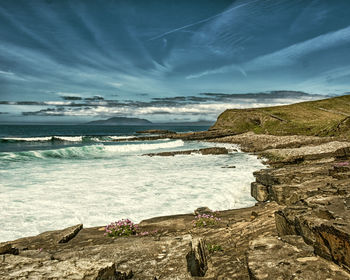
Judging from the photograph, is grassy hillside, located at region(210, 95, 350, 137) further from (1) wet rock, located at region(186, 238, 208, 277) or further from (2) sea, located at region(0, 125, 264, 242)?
(1) wet rock, located at region(186, 238, 208, 277)

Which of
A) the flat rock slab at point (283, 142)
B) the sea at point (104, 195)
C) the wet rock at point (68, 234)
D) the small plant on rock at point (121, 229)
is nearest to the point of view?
the wet rock at point (68, 234)

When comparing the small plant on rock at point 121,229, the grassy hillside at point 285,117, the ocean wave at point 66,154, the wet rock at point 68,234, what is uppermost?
the grassy hillside at point 285,117

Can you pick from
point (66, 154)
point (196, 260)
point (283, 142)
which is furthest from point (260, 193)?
point (66, 154)

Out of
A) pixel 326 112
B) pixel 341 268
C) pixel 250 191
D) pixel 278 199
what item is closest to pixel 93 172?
pixel 250 191

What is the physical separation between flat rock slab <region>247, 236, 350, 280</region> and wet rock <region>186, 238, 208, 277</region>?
3.20ft

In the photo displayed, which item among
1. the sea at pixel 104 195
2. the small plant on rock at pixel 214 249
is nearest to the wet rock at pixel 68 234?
the sea at pixel 104 195

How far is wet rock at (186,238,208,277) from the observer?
4066 millimetres

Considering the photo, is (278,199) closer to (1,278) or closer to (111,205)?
(111,205)

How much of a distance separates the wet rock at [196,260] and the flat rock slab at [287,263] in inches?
38.4

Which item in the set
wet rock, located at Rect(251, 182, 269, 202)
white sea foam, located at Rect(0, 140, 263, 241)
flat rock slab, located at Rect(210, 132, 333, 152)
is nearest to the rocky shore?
white sea foam, located at Rect(0, 140, 263, 241)

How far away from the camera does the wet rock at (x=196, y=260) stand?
4.07m

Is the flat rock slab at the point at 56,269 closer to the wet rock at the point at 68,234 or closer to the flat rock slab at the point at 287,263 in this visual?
the flat rock slab at the point at 287,263

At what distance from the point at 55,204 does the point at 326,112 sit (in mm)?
111141

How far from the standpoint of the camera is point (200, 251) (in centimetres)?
453
